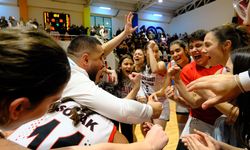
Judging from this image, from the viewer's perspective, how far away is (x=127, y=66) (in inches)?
130

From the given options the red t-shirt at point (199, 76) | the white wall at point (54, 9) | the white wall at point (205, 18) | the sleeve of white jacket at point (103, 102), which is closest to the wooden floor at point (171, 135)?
the red t-shirt at point (199, 76)

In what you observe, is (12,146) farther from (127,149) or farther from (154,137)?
(154,137)

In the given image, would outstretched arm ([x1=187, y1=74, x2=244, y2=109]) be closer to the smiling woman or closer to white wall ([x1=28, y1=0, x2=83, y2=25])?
the smiling woman

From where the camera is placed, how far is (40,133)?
893 millimetres

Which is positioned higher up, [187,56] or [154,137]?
[187,56]

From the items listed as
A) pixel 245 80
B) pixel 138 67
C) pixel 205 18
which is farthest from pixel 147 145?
pixel 205 18

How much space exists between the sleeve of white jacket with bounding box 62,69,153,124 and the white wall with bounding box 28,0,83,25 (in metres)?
10.1

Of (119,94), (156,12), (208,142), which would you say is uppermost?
(156,12)

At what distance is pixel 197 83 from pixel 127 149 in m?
0.41

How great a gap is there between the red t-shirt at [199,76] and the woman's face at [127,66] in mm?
1435

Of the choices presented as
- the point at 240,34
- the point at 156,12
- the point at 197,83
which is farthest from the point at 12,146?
the point at 156,12

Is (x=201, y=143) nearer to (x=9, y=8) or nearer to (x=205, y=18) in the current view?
(x=9, y=8)

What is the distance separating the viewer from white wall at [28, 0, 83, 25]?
10.1 meters

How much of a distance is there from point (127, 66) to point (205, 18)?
10.9 metres
